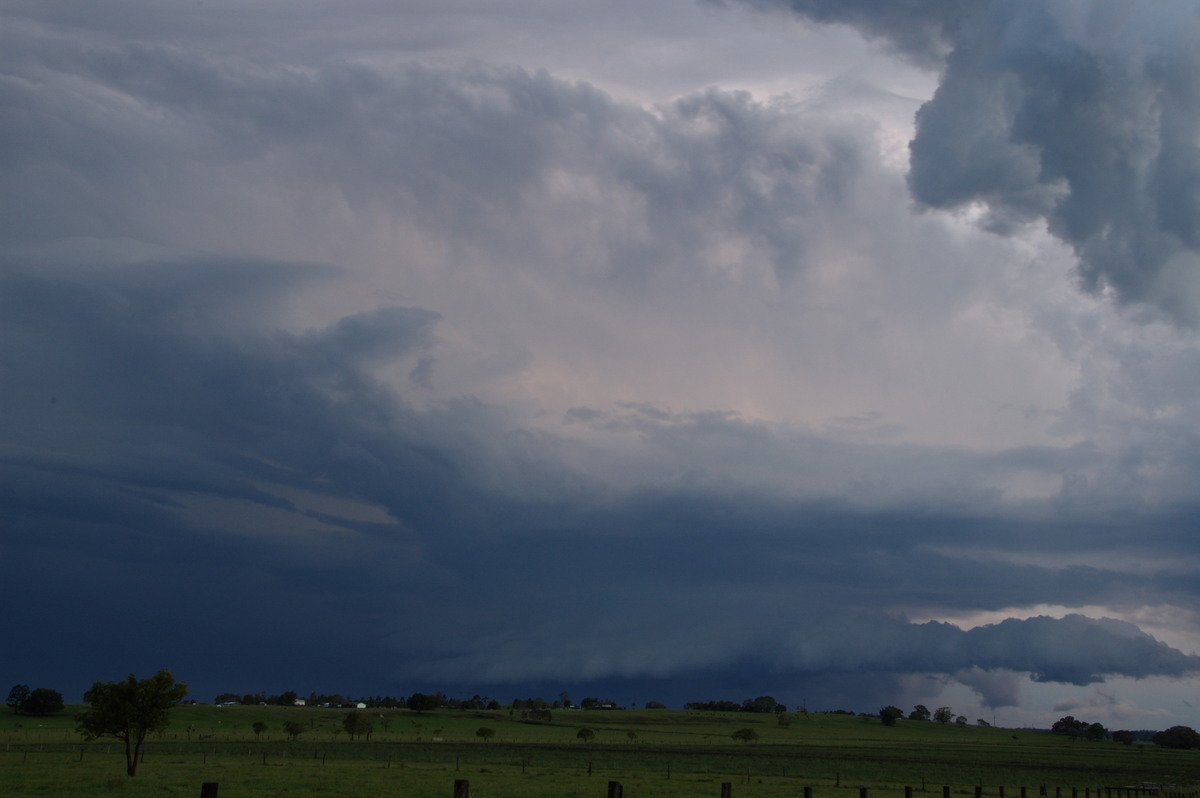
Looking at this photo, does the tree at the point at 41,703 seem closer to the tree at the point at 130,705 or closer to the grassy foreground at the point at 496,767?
the grassy foreground at the point at 496,767

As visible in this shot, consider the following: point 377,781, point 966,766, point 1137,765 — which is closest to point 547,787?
point 377,781

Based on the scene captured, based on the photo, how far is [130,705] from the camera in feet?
185

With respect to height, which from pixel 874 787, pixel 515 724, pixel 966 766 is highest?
pixel 874 787

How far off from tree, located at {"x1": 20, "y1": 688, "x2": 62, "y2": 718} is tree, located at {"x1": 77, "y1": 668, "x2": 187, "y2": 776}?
156 meters

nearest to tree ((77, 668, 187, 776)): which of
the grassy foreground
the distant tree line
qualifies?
the grassy foreground

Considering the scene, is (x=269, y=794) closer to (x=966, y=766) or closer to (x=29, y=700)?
(x=966, y=766)

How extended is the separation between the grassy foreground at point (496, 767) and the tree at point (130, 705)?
3112 millimetres

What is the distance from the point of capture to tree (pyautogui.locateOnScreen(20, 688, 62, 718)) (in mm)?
183375

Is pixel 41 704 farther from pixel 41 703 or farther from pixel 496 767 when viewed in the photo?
pixel 496 767

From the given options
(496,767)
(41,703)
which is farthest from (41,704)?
(496,767)

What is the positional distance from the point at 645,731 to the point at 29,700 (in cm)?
12925

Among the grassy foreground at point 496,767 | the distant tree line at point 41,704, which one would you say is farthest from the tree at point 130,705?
the distant tree line at point 41,704

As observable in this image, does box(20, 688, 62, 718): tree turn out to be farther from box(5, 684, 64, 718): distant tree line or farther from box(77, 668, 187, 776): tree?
box(77, 668, 187, 776): tree

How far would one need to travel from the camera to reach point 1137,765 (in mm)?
126438
